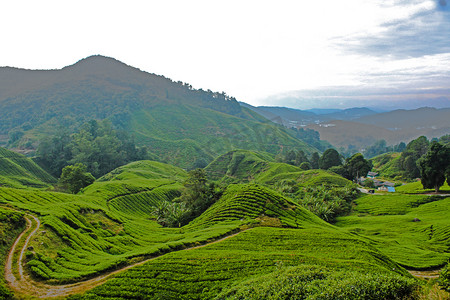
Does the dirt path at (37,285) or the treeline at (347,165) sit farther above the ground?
the dirt path at (37,285)

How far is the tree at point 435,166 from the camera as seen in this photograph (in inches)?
2248

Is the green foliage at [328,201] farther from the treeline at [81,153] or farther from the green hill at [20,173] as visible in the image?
the treeline at [81,153]

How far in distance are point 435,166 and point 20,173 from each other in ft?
437

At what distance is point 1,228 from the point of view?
2191 cm

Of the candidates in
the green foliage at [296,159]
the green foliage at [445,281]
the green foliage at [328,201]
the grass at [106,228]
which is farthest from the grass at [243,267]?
the green foliage at [296,159]

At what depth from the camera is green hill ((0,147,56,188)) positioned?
8500 cm

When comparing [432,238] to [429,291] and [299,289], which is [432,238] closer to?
[429,291]

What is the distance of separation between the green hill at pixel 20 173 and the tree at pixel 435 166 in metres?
114

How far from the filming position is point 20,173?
95500mm

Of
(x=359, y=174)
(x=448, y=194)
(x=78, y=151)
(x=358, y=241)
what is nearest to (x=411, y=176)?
(x=359, y=174)

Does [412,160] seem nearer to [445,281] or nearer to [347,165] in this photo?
[347,165]

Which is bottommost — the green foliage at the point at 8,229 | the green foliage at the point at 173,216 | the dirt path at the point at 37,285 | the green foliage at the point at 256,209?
the green foliage at the point at 173,216

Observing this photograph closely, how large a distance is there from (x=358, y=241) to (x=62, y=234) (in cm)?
3260

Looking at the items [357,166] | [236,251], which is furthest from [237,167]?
[236,251]
